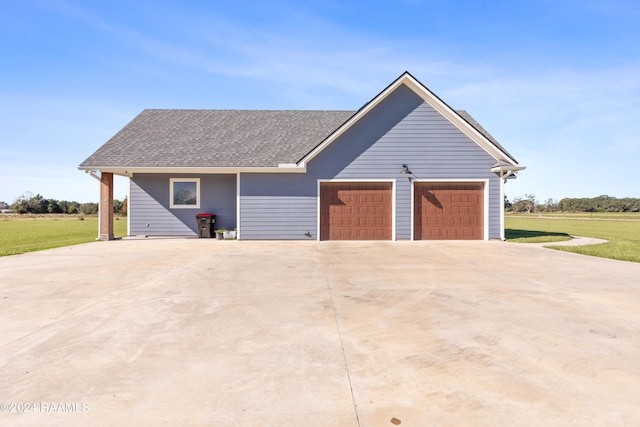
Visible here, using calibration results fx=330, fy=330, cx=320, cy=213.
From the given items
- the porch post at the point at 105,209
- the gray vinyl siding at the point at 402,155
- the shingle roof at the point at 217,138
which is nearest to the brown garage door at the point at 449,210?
the gray vinyl siding at the point at 402,155

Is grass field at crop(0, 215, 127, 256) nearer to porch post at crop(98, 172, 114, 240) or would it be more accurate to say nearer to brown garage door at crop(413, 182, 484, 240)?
porch post at crop(98, 172, 114, 240)

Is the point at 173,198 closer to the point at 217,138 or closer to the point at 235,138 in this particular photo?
the point at 217,138

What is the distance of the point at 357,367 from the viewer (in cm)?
Answer: 292

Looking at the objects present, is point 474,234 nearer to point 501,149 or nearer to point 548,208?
point 501,149

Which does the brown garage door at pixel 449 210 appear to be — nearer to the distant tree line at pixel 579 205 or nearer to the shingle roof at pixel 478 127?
Answer: the shingle roof at pixel 478 127

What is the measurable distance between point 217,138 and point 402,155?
27.9ft

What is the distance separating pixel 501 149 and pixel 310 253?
878 cm

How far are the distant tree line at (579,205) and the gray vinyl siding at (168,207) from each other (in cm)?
7848

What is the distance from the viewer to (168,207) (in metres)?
15.2

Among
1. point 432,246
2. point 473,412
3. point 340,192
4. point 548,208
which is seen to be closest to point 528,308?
point 473,412

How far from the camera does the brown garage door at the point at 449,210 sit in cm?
1350

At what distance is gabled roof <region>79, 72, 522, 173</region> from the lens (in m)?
13.1

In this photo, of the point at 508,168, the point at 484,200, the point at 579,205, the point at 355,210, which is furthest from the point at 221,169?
the point at 579,205

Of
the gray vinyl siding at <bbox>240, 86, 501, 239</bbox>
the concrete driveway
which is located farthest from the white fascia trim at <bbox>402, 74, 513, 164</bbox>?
the concrete driveway
